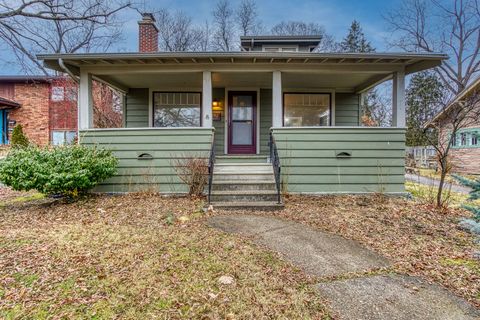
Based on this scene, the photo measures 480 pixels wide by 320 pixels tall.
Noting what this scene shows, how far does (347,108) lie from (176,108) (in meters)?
5.34

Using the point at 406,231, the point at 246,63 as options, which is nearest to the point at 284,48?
the point at 246,63

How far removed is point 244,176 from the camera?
601 cm

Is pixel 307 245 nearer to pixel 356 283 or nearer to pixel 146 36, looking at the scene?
pixel 356 283

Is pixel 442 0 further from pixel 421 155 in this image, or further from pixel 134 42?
pixel 134 42

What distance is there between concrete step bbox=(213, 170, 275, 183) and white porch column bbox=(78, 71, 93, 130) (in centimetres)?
322

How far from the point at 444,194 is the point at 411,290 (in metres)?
5.41

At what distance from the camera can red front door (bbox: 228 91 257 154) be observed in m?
8.30

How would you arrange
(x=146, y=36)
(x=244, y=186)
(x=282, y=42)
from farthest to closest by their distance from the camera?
(x=282, y=42) → (x=146, y=36) → (x=244, y=186)

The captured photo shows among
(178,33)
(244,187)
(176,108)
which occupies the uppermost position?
(178,33)

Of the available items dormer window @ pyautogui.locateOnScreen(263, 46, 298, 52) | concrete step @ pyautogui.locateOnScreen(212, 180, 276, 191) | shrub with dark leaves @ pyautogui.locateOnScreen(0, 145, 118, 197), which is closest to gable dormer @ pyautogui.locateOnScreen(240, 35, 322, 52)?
dormer window @ pyautogui.locateOnScreen(263, 46, 298, 52)

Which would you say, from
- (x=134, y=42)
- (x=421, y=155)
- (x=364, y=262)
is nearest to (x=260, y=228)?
(x=364, y=262)

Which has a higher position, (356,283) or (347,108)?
(347,108)

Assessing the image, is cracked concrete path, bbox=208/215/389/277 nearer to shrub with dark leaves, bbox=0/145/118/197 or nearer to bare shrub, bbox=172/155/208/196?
bare shrub, bbox=172/155/208/196

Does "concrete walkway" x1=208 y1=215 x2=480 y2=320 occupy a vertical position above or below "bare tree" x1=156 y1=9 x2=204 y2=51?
below
